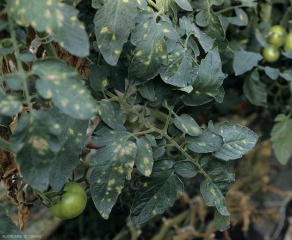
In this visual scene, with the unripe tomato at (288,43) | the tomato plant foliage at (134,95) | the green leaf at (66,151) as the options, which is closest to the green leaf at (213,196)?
the tomato plant foliage at (134,95)

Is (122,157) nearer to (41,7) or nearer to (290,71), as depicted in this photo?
(41,7)

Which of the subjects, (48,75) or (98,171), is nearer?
(48,75)

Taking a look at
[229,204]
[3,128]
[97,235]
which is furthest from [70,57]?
[229,204]

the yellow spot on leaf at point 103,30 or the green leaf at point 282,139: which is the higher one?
the yellow spot on leaf at point 103,30

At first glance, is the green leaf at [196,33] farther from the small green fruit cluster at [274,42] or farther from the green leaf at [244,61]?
the small green fruit cluster at [274,42]

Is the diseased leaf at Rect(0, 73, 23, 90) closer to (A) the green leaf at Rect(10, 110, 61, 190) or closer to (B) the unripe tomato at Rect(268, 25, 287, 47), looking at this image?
(A) the green leaf at Rect(10, 110, 61, 190)

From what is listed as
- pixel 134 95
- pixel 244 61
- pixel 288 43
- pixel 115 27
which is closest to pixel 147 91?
pixel 134 95

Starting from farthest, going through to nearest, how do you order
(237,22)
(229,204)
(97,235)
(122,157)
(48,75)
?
(229,204), (97,235), (237,22), (122,157), (48,75)
